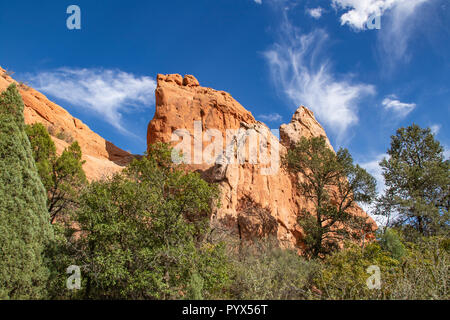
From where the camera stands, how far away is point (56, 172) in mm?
17109

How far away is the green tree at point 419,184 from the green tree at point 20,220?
61.8 ft

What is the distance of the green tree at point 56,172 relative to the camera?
16.2 metres

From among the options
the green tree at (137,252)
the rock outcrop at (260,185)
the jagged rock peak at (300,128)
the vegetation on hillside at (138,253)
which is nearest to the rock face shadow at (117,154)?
the rock outcrop at (260,185)

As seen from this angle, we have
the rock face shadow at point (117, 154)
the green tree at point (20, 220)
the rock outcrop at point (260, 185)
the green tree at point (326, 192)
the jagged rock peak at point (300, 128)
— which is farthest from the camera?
the rock face shadow at point (117, 154)

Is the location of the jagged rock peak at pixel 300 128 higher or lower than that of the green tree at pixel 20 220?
higher

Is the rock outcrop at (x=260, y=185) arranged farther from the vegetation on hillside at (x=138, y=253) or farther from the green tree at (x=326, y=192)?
the vegetation on hillside at (x=138, y=253)

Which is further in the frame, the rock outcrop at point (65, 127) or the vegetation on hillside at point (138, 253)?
the rock outcrop at point (65, 127)

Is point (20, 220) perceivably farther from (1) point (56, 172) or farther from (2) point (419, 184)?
(2) point (419, 184)

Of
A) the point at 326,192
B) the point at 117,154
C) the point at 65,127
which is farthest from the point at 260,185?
the point at 65,127

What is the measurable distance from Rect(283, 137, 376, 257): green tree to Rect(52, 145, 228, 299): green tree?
1067cm

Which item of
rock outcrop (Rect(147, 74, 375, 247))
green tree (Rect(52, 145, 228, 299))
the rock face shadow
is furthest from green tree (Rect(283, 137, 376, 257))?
the rock face shadow
